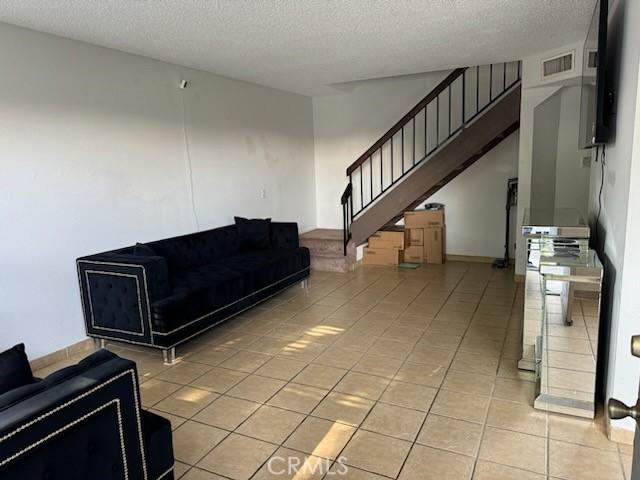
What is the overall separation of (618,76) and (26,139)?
396 centimetres

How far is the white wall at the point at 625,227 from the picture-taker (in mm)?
2119

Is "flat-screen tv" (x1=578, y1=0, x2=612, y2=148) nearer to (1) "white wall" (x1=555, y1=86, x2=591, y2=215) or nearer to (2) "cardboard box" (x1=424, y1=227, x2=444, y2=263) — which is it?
(1) "white wall" (x1=555, y1=86, x2=591, y2=215)

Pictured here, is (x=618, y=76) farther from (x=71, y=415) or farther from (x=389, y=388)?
(x=71, y=415)

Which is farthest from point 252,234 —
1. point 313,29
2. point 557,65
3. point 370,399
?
point 557,65

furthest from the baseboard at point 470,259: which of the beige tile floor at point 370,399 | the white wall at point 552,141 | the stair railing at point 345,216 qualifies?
the beige tile floor at point 370,399

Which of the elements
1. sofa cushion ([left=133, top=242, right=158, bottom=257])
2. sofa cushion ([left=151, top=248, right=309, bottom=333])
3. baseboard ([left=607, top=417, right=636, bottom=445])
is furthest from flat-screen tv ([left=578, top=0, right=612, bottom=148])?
sofa cushion ([left=133, top=242, right=158, bottom=257])

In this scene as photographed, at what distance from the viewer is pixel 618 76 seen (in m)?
2.57

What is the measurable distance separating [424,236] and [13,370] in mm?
5362

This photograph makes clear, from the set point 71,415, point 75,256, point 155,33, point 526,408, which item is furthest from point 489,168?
point 71,415

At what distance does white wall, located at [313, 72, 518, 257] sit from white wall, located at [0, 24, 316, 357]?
214cm

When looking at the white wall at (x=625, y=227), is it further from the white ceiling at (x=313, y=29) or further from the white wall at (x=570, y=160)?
the white wall at (x=570, y=160)

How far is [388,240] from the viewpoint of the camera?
6.35 m

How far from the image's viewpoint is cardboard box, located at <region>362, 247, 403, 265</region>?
635cm
